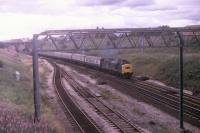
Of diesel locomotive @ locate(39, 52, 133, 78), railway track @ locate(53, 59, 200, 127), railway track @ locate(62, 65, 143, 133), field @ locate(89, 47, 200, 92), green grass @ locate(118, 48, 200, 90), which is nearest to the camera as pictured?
railway track @ locate(62, 65, 143, 133)

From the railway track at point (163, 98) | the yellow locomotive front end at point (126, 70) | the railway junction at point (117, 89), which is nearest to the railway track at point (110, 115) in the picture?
the railway junction at point (117, 89)

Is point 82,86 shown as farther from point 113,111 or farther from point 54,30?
point 54,30

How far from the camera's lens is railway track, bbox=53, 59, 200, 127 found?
1339 inches

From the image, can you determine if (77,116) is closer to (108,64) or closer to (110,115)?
(110,115)

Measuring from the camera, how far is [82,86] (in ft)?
177

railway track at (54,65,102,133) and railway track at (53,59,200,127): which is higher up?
railway track at (54,65,102,133)

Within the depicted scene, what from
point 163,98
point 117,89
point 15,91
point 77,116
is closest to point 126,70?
point 117,89

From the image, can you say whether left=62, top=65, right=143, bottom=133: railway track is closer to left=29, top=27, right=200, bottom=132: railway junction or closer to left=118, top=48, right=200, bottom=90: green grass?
left=29, top=27, right=200, bottom=132: railway junction

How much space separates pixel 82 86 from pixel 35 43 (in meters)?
27.7

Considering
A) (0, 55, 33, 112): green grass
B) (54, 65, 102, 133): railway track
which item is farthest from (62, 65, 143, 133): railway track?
(0, 55, 33, 112): green grass

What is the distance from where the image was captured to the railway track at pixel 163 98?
1339 inches

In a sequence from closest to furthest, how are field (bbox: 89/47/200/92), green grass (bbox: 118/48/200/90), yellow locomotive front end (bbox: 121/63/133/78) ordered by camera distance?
1. field (bbox: 89/47/200/92)
2. green grass (bbox: 118/48/200/90)
3. yellow locomotive front end (bbox: 121/63/133/78)

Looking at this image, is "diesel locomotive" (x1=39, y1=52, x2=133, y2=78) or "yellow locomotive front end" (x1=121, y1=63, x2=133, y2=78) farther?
"diesel locomotive" (x1=39, y1=52, x2=133, y2=78)

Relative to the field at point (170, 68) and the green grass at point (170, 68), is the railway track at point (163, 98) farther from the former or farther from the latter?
the green grass at point (170, 68)
